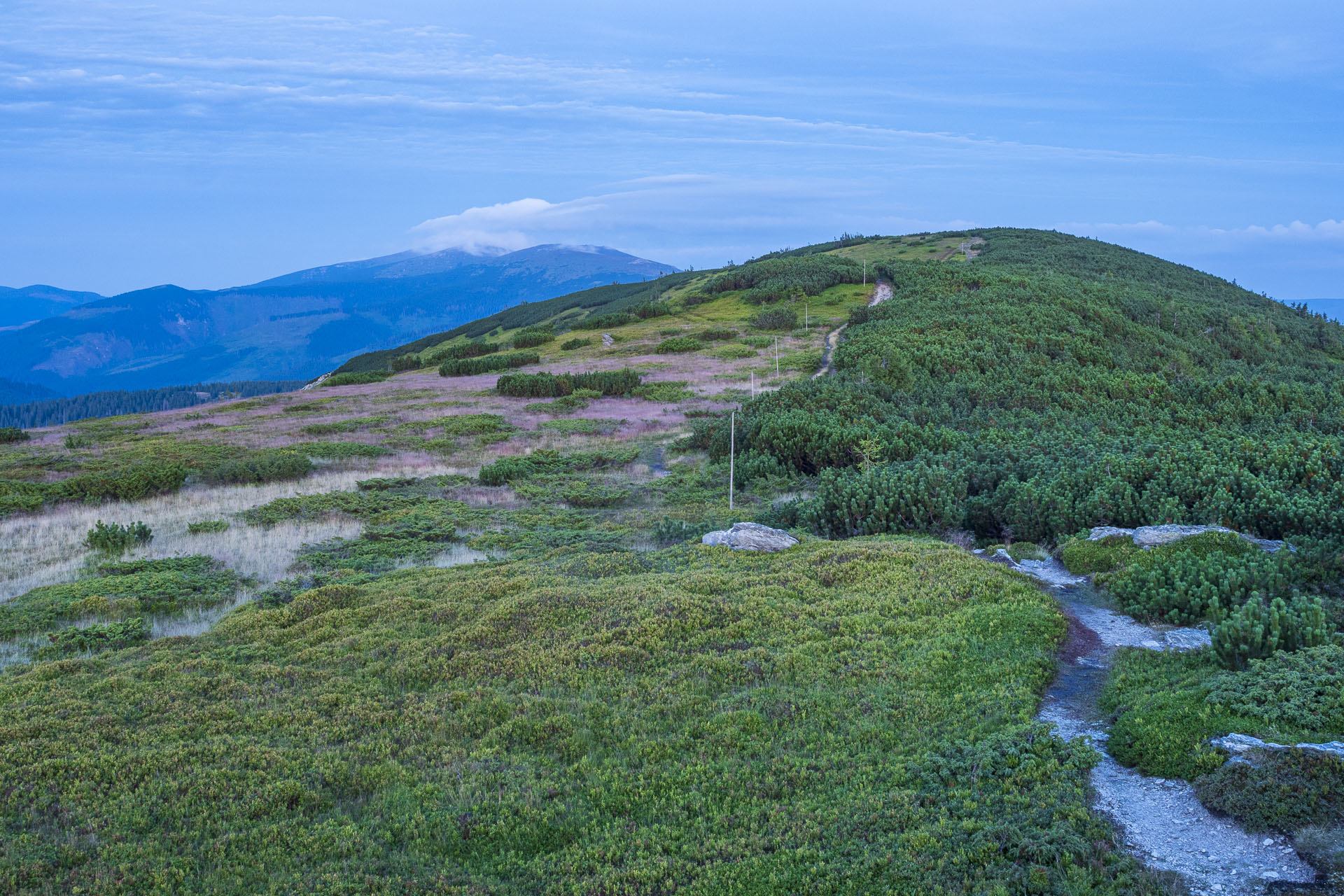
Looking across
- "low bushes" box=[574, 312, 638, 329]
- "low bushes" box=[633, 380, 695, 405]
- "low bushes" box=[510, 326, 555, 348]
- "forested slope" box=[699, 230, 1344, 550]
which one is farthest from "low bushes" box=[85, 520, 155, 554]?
"low bushes" box=[574, 312, 638, 329]

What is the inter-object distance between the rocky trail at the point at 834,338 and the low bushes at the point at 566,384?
10188 millimetres

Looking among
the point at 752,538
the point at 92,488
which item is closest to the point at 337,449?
the point at 92,488

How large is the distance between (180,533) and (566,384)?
1076 inches

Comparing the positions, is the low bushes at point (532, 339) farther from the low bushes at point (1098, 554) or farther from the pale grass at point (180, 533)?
the low bushes at point (1098, 554)

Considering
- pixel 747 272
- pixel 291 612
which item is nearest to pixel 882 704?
pixel 291 612

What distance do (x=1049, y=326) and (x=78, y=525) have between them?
147ft

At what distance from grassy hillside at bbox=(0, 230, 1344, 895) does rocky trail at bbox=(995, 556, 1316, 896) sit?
0.87ft

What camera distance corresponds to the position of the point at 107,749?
29.0 feet

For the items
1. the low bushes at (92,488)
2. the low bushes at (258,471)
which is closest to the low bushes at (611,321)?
the low bushes at (258,471)

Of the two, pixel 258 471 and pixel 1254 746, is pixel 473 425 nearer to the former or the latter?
pixel 258 471

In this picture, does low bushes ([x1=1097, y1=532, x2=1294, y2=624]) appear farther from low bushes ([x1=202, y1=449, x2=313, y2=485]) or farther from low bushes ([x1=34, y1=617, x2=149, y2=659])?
low bushes ([x1=202, y1=449, x2=313, y2=485])

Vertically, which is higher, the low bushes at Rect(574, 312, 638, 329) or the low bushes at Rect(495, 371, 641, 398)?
the low bushes at Rect(574, 312, 638, 329)

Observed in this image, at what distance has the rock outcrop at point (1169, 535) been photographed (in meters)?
13.6

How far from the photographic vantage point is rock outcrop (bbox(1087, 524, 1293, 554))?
1355cm
